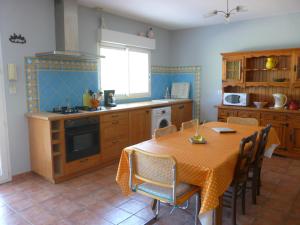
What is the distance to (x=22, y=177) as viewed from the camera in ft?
11.1

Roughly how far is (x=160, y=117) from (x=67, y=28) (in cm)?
218

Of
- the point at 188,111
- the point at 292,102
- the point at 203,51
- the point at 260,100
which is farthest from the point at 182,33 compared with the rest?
the point at 292,102

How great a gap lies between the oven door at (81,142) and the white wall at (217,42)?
2.84m

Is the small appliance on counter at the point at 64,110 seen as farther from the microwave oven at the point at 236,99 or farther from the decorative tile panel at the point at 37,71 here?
the microwave oven at the point at 236,99

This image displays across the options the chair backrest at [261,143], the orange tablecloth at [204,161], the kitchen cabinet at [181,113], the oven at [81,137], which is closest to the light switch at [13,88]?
the oven at [81,137]

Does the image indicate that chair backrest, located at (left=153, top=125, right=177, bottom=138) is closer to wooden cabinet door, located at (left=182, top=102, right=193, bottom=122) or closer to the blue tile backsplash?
the blue tile backsplash

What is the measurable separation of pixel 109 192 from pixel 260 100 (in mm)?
3347

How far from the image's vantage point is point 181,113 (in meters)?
5.33

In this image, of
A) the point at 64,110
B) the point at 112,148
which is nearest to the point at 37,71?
the point at 64,110

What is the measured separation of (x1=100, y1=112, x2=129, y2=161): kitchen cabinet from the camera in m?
3.70

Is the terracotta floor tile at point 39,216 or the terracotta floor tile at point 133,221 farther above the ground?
the terracotta floor tile at point 39,216

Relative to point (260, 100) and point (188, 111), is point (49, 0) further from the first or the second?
point (260, 100)

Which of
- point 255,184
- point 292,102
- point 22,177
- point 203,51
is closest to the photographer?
point 255,184

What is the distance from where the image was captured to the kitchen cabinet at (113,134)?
3697mm
